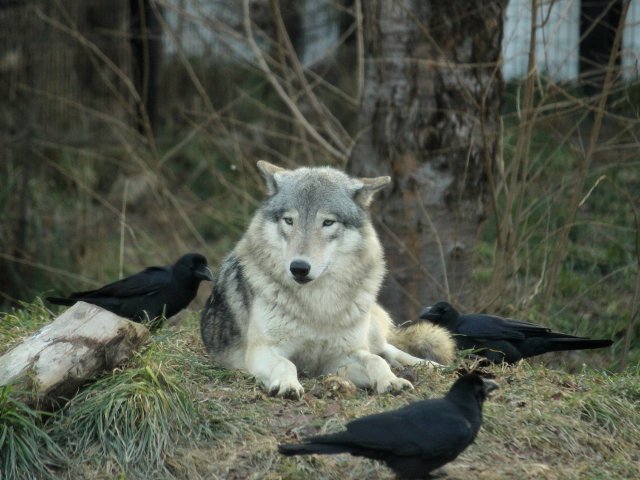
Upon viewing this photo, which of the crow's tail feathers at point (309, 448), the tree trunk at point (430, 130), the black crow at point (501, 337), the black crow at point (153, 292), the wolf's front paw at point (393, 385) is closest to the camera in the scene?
the crow's tail feathers at point (309, 448)

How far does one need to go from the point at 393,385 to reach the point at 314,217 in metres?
1.07

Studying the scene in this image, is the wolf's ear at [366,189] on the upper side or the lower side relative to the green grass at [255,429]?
upper

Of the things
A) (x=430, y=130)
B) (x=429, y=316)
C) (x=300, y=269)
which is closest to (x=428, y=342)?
(x=429, y=316)

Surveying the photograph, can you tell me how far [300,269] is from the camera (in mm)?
5535

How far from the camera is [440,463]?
4352 millimetres

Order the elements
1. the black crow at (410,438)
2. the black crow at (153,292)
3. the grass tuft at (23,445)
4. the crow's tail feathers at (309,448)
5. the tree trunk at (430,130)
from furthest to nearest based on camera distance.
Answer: the tree trunk at (430,130) → the black crow at (153,292) → the grass tuft at (23,445) → the black crow at (410,438) → the crow's tail feathers at (309,448)

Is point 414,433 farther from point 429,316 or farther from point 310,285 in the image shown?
point 429,316

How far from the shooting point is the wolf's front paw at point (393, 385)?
552 cm

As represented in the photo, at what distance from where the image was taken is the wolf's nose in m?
5.53

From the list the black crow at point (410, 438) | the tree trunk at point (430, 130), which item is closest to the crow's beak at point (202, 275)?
the tree trunk at point (430, 130)

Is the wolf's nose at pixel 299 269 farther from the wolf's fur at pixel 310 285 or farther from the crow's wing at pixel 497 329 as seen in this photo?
the crow's wing at pixel 497 329

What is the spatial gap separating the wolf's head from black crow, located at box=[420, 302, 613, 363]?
106 centimetres

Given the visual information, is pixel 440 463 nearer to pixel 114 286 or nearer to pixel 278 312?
pixel 278 312

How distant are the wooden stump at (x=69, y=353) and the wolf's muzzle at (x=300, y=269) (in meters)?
0.91
